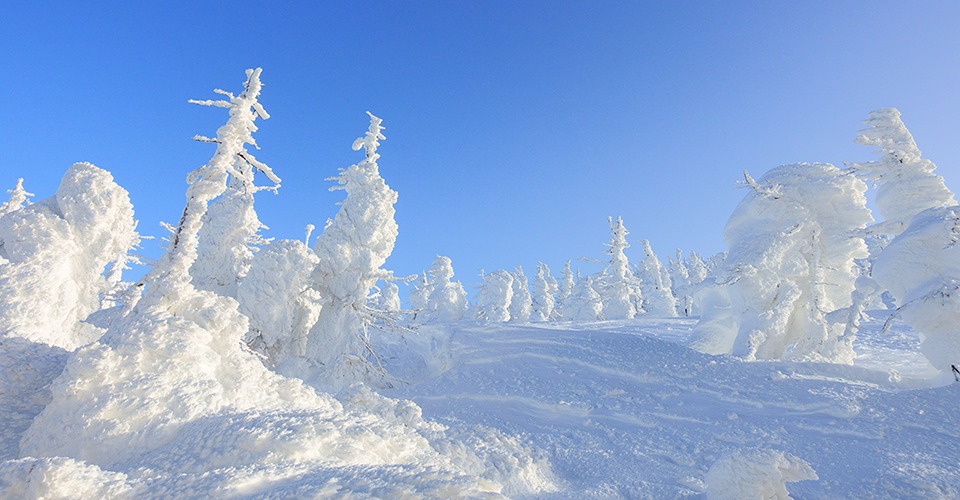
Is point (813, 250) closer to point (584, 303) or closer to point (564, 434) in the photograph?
point (564, 434)

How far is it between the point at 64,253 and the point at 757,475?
13234 millimetres

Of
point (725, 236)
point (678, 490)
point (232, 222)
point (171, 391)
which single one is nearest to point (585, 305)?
point (725, 236)

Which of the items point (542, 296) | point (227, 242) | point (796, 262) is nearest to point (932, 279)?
point (796, 262)

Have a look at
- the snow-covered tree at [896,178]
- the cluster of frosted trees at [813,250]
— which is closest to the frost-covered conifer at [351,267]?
the cluster of frosted trees at [813,250]

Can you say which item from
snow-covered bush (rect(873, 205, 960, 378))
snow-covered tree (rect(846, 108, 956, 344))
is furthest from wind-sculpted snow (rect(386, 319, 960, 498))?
snow-covered tree (rect(846, 108, 956, 344))

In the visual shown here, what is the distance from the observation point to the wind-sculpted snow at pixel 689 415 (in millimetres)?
7719

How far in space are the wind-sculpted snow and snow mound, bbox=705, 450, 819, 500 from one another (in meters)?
0.07

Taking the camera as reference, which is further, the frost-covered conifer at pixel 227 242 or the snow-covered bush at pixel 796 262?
the frost-covered conifer at pixel 227 242

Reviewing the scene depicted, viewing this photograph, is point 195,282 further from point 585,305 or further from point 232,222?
point 585,305

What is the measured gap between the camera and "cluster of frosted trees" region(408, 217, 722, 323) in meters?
48.9

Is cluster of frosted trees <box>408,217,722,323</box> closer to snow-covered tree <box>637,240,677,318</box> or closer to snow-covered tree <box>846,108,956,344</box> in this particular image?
snow-covered tree <box>637,240,677,318</box>

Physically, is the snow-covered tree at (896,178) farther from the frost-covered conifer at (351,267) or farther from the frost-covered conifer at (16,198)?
the frost-covered conifer at (16,198)

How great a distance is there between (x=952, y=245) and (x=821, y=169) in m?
6.67

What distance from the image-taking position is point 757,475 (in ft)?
21.0
